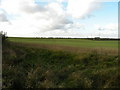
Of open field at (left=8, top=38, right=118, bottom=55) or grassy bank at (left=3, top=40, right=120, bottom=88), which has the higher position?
open field at (left=8, top=38, right=118, bottom=55)

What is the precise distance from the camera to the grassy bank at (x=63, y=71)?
7539mm

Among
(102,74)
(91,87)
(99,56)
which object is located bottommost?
(91,87)

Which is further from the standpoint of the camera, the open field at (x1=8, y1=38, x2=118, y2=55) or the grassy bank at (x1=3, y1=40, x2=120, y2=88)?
the open field at (x1=8, y1=38, x2=118, y2=55)

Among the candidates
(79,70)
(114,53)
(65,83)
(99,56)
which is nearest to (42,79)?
(65,83)

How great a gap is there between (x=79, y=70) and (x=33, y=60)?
13.2 ft

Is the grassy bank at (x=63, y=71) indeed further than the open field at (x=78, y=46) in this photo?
No

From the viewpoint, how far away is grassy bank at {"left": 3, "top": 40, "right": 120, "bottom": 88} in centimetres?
754

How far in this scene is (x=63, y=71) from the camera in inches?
352

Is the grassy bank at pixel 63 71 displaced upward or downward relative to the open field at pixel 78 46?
downward

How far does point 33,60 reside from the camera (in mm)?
11391

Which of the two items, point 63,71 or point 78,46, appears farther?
point 78,46

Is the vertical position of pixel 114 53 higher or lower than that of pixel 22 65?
higher

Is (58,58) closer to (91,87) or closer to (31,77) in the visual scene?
(31,77)

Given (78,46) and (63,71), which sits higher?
(78,46)
